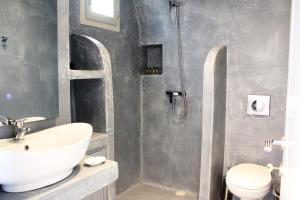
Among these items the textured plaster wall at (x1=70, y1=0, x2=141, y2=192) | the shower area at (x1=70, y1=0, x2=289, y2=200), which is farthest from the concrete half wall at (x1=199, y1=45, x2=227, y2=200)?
the textured plaster wall at (x1=70, y1=0, x2=141, y2=192)

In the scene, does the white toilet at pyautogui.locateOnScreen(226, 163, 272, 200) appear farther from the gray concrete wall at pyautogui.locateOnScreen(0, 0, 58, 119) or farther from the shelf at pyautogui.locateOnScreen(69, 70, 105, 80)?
the gray concrete wall at pyautogui.locateOnScreen(0, 0, 58, 119)

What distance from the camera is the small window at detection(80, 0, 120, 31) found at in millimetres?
2439

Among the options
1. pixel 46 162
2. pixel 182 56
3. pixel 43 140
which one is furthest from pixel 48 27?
pixel 182 56

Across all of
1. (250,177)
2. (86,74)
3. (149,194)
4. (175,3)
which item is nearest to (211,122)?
(250,177)

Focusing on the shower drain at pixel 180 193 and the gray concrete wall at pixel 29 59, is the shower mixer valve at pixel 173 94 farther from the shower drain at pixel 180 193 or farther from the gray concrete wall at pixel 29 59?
→ the gray concrete wall at pixel 29 59

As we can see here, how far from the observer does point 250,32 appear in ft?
8.41

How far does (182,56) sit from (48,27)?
1.53 metres

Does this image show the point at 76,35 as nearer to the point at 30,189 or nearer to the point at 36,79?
the point at 36,79

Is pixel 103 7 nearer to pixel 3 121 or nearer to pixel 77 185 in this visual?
pixel 3 121

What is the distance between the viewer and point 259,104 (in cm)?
254

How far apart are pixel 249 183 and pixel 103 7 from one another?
214cm

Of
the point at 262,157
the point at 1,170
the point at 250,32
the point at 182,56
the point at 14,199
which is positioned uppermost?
the point at 250,32

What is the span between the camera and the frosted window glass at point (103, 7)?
99.6 inches

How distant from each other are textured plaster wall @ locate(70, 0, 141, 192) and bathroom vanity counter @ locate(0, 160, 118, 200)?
1438mm
